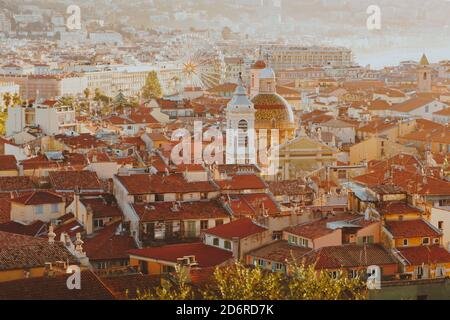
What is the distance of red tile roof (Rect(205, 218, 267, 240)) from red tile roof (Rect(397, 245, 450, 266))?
180 cm

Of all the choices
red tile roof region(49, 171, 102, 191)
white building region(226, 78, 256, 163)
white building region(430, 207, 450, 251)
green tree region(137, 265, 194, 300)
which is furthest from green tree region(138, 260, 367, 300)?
white building region(226, 78, 256, 163)

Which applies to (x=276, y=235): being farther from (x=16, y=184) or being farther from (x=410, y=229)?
(x=16, y=184)

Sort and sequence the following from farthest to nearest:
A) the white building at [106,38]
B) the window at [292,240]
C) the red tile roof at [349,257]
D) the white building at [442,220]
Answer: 1. the white building at [106,38]
2. the white building at [442,220]
3. the window at [292,240]
4. the red tile roof at [349,257]

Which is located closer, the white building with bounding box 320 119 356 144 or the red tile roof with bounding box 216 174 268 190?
the red tile roof with bounding box 216 174 268 190

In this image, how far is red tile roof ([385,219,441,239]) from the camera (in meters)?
13.0

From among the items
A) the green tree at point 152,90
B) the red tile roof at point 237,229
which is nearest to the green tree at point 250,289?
the red tile roof at point 237,229

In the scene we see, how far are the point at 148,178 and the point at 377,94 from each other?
108 feet

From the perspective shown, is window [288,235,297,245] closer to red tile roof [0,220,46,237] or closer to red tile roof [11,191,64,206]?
red tile roof [0,220,46,237]

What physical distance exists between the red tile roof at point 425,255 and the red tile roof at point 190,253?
2.01 metres

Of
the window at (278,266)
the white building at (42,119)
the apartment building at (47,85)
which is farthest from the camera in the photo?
the apartment building at (47,85)

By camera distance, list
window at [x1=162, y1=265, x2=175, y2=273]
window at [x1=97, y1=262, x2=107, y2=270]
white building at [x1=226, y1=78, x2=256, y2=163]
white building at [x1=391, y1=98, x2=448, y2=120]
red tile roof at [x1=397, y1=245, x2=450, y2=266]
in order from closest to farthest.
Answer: red tile roof at [x1=397, y1=245, x2=450, y2=266], window at [x1=162, y1=265, x2=175, y2=273], window at [x1=97, y1=262, x2=107, y2=270], white building at [x1=226, y1=78, x2=256, y2=163], white building at [x1=391, y1=98, x2=448, y2=120]

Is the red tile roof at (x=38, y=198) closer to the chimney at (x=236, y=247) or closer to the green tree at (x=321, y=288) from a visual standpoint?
the chimney at (x=236, y=247)

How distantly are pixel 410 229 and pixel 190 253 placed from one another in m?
2.51

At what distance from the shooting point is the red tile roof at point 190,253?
13.1m
